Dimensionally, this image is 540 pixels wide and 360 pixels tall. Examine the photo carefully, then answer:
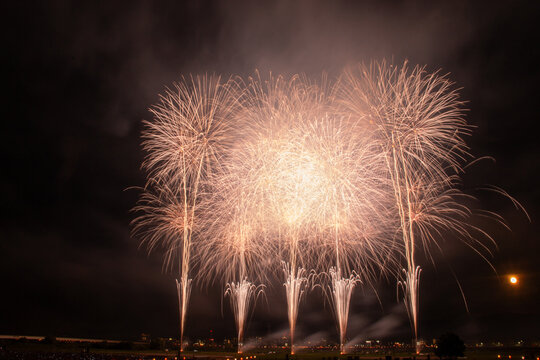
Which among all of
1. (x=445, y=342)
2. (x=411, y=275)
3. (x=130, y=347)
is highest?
(x=411, y=275)

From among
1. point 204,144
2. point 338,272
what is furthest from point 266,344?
point 204,144

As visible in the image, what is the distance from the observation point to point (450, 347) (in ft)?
110

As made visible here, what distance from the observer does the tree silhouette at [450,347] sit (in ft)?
110

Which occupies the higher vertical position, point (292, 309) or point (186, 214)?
point (186, 214)

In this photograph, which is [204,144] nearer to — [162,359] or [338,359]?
[338,359]

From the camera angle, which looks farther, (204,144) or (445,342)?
(204,144)

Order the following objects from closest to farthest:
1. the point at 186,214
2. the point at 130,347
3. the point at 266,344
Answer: the point at 186,214 → the point at 130,347 → the point at 266,344

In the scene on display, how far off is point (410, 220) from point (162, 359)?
34725 millimetres

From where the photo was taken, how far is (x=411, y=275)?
112 ft

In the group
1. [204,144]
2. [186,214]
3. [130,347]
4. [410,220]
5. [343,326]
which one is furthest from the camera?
[130,347]

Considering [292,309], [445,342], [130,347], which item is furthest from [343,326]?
[130,347]

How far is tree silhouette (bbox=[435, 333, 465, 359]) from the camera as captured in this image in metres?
33.4

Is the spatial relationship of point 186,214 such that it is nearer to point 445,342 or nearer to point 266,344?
point 445,342

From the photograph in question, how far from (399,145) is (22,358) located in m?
48.5
